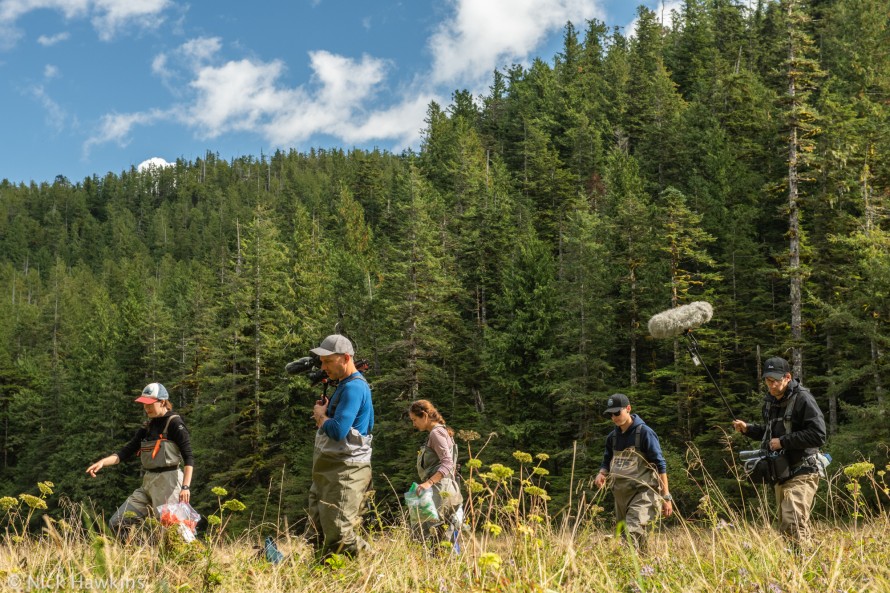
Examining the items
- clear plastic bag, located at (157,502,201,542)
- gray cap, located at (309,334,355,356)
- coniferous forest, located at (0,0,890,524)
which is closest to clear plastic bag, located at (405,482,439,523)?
gray cap, located at (309,334,355,356)

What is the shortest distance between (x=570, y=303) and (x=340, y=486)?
2618 cm

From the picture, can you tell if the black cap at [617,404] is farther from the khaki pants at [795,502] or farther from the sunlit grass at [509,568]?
the sunlit grass at [509,568]

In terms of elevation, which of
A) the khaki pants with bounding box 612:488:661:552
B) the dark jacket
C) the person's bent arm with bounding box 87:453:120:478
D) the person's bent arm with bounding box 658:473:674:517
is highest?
the dark jacket

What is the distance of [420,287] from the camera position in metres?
29.9

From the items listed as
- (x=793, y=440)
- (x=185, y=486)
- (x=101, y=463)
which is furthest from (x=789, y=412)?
(x=101, y=463)

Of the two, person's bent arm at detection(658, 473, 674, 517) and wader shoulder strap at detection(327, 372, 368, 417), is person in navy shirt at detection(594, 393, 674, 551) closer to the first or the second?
person's bent arm at detection(658, 473, 674, 517)

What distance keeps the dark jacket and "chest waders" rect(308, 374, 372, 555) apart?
2.99m

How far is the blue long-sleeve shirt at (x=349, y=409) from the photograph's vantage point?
→ 4227 millimetres

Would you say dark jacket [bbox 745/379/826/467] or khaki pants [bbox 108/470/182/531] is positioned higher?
dark jacket [bbox 745/379/826/467]

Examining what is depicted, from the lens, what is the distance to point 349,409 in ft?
14.0

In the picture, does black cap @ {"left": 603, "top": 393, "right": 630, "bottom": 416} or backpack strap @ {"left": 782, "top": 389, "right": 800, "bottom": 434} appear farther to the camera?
black cap @ {"left": 603, "top": 393, "right": 630, "bottom": 416}

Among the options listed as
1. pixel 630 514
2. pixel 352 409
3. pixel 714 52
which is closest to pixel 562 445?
pixel 630 514

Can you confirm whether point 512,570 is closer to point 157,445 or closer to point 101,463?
point 101,463

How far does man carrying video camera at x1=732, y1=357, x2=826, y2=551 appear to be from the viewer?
4.72 metres
